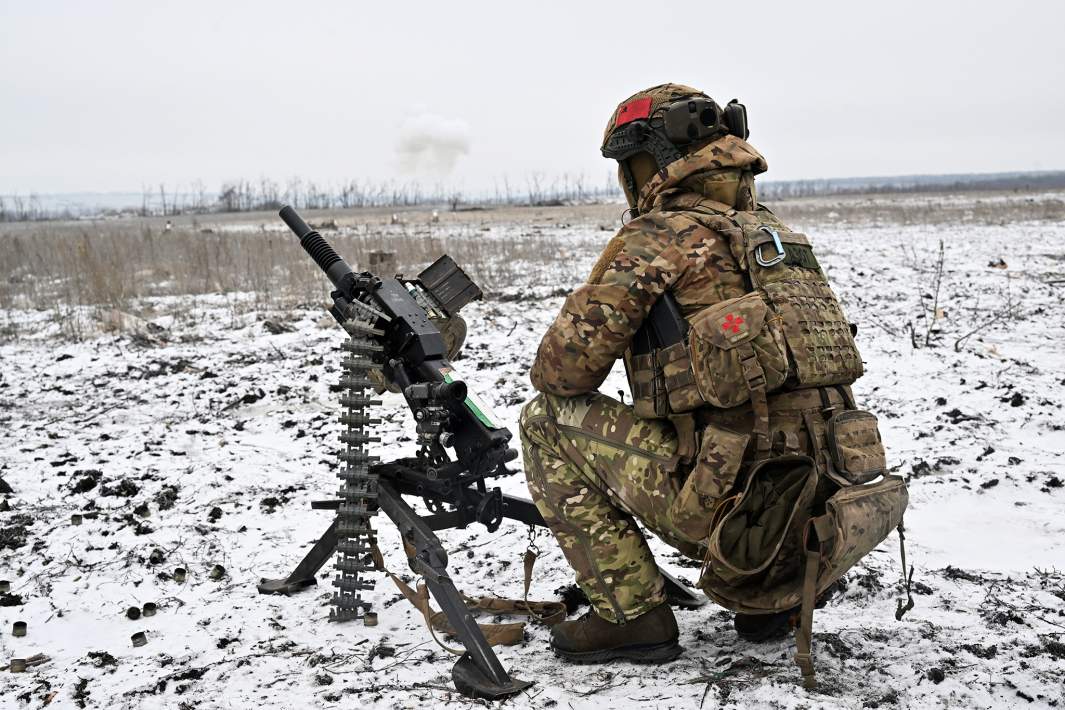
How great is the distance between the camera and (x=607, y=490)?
330cm

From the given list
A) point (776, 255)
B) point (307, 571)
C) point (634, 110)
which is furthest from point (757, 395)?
point (307, 571)

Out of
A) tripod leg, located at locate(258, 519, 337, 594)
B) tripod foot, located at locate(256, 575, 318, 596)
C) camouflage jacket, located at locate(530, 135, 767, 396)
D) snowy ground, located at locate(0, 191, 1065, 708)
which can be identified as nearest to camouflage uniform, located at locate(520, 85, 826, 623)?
camouflage jacket, located at locate(530, 135, 767, 396)

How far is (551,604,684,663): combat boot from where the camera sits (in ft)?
10.8

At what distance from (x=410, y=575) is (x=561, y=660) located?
51.9 inches

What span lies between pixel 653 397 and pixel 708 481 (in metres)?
0.37

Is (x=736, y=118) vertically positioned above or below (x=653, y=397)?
above

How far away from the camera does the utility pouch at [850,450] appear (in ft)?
9.87

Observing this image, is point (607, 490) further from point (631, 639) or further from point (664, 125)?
point (664, 125)

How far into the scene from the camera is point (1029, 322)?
28.4ft

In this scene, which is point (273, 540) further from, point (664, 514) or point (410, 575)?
point (664, 514)

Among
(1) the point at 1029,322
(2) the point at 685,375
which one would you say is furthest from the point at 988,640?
(1) the point at 1029,322

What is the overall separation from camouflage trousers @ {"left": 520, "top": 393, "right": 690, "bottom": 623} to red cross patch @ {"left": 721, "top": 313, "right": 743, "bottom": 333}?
0.49 metres

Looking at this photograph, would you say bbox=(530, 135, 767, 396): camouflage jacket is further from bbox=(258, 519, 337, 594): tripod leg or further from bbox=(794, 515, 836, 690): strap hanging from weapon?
bbox=(258, 519, 337, 594): tripod leg

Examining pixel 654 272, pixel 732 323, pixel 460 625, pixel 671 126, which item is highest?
pixel 671 126
